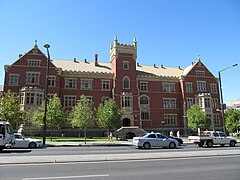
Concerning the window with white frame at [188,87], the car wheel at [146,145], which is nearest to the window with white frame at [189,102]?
the window with white frame at [188,87]

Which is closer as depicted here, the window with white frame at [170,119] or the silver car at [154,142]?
the silver car at [154,142]

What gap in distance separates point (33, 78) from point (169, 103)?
30.0m

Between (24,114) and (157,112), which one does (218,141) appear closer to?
(157,112)

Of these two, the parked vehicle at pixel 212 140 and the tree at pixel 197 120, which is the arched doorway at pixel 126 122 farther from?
the parked vehicle at pixel 212 140

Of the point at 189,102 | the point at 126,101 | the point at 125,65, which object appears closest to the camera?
the point at 126,101

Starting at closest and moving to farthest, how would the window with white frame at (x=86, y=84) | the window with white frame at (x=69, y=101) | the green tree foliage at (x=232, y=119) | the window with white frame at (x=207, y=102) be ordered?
1. the window with white frame at (x=69, y=101)
2. the window with white frame at (x=86, y=84)
3. the window with white frame at (x=207, y=102)
4. the green tree foliage at (x=232, y=119)

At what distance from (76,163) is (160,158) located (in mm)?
5169

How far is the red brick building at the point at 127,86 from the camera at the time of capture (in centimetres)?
3894

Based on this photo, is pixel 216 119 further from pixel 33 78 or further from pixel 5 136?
pixel 5 136

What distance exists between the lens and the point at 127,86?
44.0 m

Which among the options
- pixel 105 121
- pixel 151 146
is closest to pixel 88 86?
pixel 105 121

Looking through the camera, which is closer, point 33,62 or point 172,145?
point 172,145

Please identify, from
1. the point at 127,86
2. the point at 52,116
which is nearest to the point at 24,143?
the point at 52,116

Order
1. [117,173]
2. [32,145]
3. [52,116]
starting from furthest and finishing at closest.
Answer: [52,116], [32,145], [117,173]
